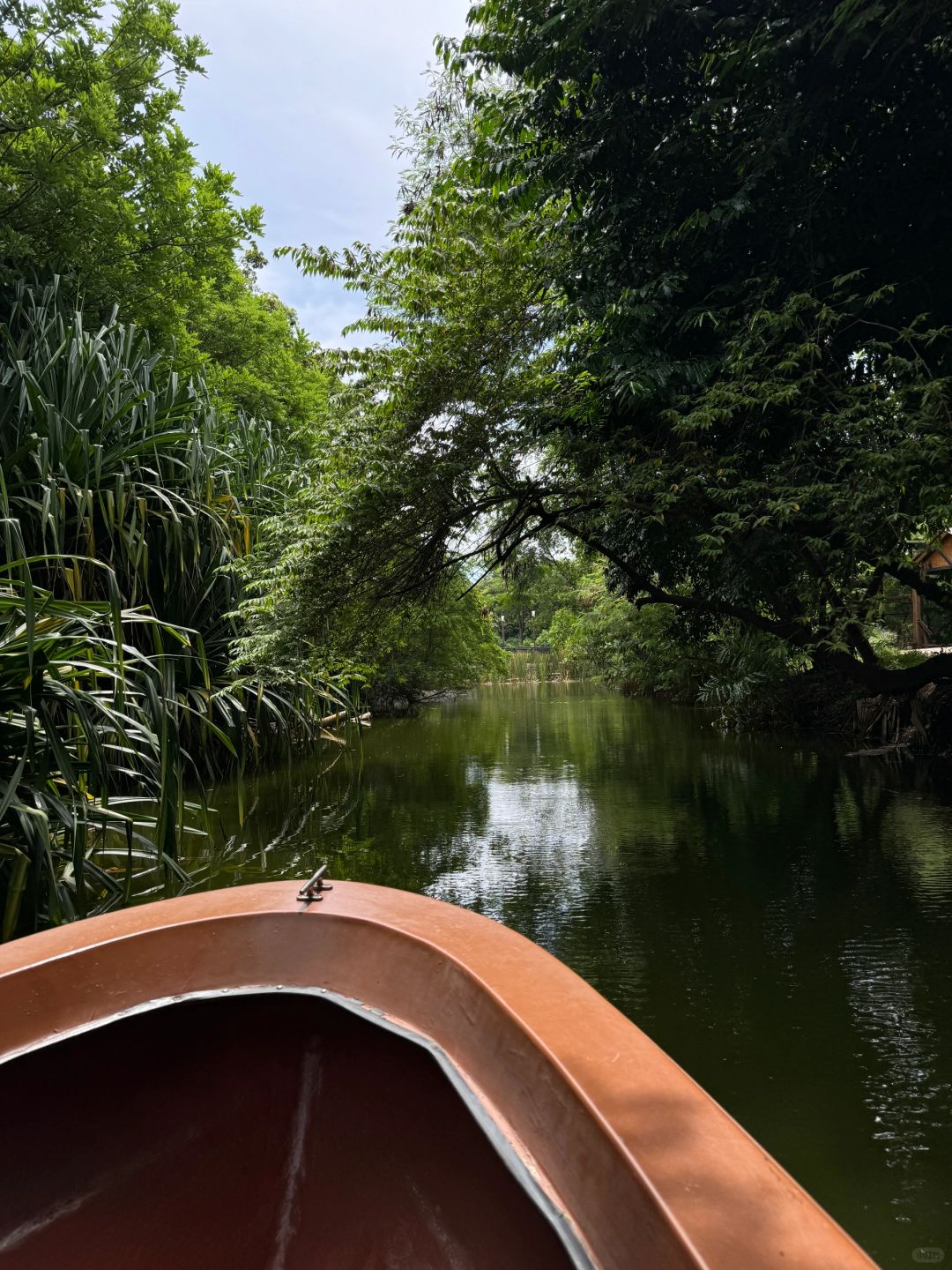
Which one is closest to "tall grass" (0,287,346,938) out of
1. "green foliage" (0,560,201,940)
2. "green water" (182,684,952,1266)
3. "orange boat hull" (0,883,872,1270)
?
"green foliage" (0,560,201,940)

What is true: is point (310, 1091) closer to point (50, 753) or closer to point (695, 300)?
point (50, 753)

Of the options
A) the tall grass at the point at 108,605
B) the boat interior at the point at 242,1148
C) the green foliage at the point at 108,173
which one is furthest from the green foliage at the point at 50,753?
the green foliage at the point at 108,173

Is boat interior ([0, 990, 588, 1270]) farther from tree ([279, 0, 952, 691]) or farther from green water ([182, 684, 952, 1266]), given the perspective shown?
tree ([279, 0, 952, 691])

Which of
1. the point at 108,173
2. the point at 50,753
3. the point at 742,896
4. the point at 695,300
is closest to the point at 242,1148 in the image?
the point at 50,753

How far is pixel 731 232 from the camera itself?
4586 mm

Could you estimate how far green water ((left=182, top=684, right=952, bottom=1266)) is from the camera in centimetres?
191

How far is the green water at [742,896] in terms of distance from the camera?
1.91 metres

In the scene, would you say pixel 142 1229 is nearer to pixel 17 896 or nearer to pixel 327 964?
pixel 327 964

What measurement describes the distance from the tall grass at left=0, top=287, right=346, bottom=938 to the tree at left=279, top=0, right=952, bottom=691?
1.31 meters

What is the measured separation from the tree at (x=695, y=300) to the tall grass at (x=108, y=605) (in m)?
1.31

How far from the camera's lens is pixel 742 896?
12.0 feet

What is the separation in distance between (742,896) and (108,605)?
3280mm

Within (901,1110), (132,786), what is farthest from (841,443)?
(132,786)

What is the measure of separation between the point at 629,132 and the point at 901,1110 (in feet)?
16.7
